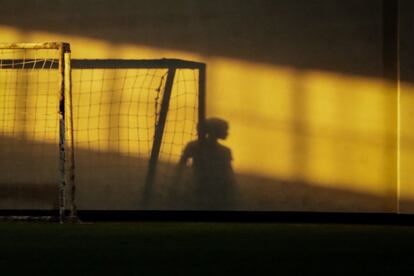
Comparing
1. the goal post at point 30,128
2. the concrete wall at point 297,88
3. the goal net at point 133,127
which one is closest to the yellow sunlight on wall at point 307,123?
the concrete wall at point 297,88

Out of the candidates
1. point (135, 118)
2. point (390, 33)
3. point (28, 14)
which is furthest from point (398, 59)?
point (28, 14)

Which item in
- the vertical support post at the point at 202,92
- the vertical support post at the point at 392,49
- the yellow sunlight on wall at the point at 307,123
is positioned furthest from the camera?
the vertical support post at the point at 202,92

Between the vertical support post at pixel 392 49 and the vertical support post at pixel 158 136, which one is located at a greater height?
the vertical support post at pixel 392 49

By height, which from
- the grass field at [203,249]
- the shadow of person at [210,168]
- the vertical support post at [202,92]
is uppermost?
the vertical support post at [202,92]

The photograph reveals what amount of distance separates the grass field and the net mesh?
1591mm

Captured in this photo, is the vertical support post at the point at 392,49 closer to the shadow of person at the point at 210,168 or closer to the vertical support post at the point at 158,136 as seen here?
the shadow of person at the point at 210,168

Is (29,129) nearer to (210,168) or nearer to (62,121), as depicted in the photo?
(62,121)

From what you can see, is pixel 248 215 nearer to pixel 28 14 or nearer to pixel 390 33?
pixel 390 33

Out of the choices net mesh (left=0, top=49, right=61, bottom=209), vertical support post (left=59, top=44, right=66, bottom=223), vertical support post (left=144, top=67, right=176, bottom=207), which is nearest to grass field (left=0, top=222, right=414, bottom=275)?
vertical support post (left=59, top=44, right=66, bottom=223)

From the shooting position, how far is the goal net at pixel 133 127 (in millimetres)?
10000

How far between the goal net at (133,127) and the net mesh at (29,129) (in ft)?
1.05

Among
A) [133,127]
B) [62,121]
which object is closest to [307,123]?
[133,127]

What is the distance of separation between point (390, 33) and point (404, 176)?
167 cm

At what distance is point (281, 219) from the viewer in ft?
31.1
